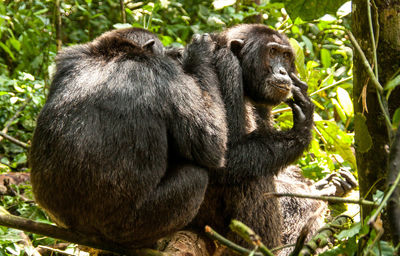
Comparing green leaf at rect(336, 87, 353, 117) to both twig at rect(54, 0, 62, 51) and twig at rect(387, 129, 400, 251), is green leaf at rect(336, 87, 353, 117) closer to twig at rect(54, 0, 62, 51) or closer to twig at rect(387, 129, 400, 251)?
twig at rect(387, 129, 400, 251)

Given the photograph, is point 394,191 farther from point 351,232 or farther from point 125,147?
point 125,147

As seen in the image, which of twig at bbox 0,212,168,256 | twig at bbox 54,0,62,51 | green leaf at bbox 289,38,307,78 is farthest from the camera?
twig at bbox 54,0,62,51

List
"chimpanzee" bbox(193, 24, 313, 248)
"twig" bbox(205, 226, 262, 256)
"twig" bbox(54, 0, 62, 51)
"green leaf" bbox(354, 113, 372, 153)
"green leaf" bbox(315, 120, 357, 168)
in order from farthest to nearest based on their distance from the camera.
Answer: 1. "twig" bbox(54, 0, 62, 51)
2. "green leaf" bbox(315, 120, 357, 168)
3. "chimpanzee" bbox(193, 24, 313, 248)
4. "green leaf" bbox(354, 113, 372, 153)
5. "twig" bbox(205, 226, 262, 256)

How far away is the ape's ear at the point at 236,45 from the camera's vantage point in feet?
18.6

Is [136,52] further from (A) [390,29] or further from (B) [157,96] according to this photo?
(A) [390,29]

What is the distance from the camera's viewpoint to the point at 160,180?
13.8ft

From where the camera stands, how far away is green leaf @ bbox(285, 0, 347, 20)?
3518 millimetres

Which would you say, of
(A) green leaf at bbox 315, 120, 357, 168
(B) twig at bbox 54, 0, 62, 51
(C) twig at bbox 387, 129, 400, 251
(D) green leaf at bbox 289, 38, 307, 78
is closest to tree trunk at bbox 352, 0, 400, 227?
(C) twig at bbox 387, 129, 400, 251

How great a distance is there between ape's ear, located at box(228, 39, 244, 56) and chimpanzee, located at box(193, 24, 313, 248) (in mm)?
59

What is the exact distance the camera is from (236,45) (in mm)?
5707

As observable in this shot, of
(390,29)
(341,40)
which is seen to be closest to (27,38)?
(341,40)

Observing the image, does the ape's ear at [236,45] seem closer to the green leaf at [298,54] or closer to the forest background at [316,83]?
the forest background at [316,83]

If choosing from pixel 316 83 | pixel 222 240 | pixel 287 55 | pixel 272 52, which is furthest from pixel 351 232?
pixel 316 83

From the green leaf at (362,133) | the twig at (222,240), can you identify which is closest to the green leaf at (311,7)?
the green leaf at (362,133)
